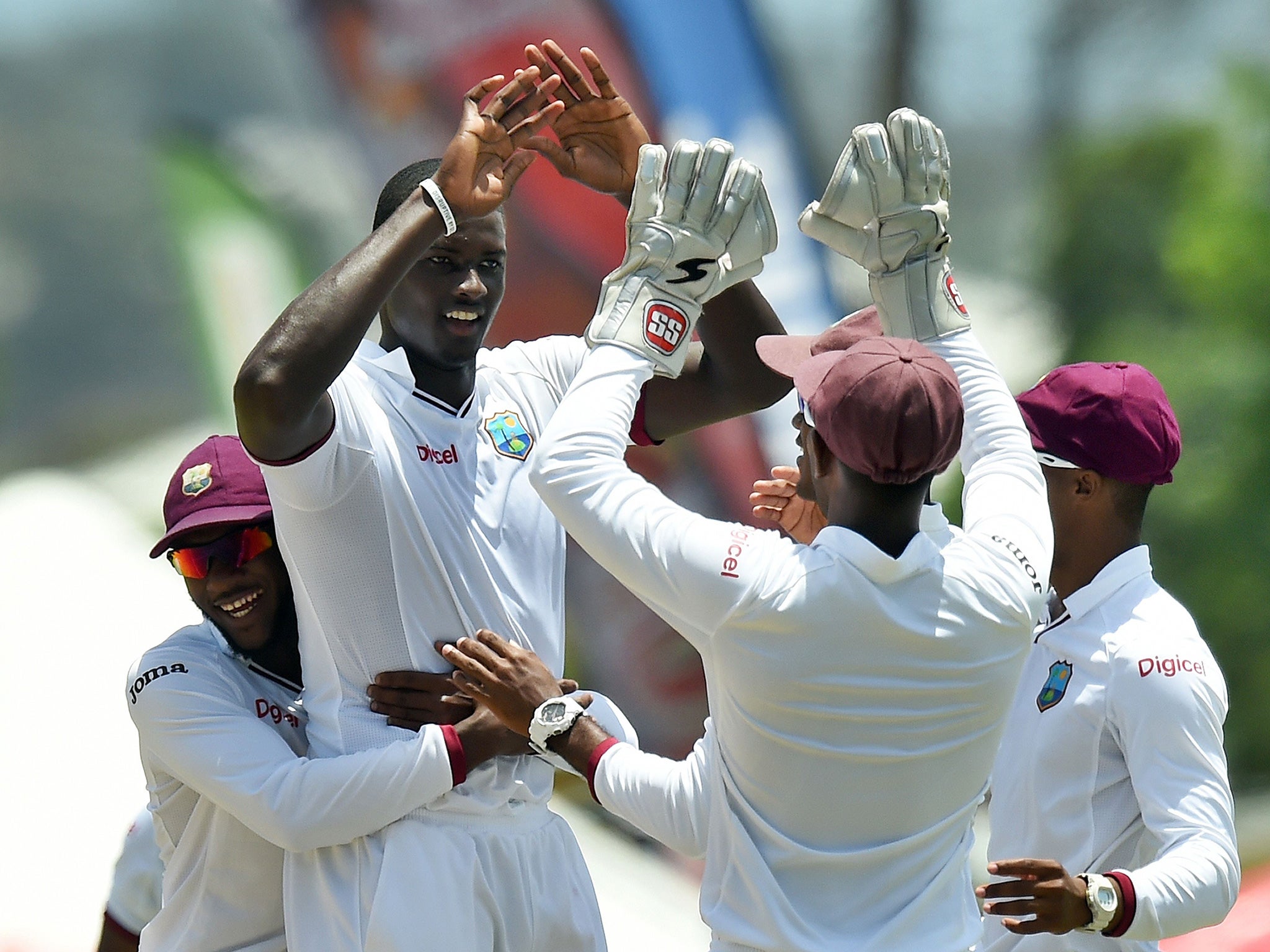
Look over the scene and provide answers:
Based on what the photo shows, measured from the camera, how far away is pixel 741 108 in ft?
26.6

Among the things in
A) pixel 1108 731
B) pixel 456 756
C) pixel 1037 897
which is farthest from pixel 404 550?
pixel 1108 731

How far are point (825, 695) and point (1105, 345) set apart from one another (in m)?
7.05

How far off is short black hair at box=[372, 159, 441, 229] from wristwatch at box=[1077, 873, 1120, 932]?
160 centimetres

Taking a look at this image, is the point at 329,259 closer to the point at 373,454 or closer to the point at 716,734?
the point at 373,454

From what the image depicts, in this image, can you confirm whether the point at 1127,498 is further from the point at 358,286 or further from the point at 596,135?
the point at 358,286

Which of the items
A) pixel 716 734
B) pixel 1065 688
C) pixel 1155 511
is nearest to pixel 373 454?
pixel 716 734

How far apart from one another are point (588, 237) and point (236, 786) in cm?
550

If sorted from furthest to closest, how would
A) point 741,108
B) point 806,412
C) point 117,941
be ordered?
point 741,108 → point 117,941 → point 806,412

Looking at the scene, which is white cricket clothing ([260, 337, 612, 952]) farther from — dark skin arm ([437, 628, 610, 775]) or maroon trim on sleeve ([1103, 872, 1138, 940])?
maroon trim on sleeve ([1103, 872, 1138, 940])

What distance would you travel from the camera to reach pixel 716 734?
6.93 ft

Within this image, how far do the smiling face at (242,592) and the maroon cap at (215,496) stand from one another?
0.03 meters

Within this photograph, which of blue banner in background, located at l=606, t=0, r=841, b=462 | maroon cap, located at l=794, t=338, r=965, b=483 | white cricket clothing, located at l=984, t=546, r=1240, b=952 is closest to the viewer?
maroon cap, located at l=794, t=338, r=965, b=483

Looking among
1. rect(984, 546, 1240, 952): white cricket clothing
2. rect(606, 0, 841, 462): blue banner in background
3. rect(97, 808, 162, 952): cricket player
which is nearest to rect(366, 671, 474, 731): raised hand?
rect(984, 546, 1240, 952): white cricket clothing

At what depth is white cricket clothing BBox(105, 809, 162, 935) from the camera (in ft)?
11.9
